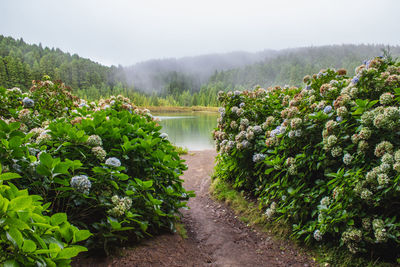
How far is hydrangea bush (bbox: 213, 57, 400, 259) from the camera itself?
2068 millimetres

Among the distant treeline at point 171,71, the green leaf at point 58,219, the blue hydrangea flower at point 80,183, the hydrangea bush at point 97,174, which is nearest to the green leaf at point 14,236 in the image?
the green leaf at point 58,219

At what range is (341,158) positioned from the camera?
2.55m

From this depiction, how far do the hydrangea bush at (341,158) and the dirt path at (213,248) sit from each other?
1.08 feet

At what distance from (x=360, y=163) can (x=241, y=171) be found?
2153mm

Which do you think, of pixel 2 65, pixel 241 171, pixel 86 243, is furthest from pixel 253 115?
pixel 2 65

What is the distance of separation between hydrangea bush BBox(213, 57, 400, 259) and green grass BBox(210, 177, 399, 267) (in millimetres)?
100

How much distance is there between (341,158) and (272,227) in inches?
52.8

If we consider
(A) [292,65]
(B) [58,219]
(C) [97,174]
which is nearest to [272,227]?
(C) [97,174]

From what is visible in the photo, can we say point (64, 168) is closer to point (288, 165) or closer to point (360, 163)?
point (288, 165)

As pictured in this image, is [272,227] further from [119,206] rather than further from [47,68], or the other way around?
[47,68]

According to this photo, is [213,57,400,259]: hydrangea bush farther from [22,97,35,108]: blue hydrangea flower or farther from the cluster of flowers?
[22,97,35,108]: blue hydrangea flower

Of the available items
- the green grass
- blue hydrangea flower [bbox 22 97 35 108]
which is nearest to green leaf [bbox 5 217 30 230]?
the green grass

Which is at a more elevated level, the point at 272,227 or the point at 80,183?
the point at 80,183

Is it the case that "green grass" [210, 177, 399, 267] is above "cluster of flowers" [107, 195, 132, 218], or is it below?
below
